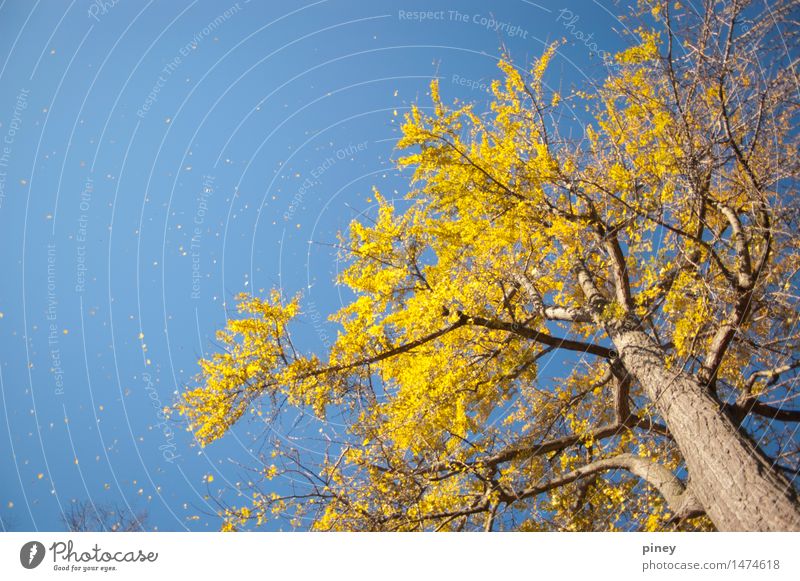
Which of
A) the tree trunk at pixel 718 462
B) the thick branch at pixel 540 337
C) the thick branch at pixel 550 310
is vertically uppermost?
the thick branch at pixel 550 310

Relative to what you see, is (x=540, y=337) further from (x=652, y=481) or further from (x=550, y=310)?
(x=652, y=481)

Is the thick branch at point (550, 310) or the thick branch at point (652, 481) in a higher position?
the thick branch at point (550, 310)

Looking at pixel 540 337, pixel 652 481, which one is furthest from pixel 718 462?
pixel 540 337

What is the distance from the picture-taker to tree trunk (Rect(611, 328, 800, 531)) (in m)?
2.66

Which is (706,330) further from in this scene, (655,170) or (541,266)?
(541,266)

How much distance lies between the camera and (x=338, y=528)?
4.13 metres

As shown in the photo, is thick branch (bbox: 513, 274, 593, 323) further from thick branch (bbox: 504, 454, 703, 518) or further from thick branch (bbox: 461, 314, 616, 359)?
thick branch (bbox: 504, 454, 703, 518)

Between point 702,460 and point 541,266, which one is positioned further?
point 541,266

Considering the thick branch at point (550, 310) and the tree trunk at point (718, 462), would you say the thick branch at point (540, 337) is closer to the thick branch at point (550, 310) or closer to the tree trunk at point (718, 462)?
the thick branch at point (550, 310)

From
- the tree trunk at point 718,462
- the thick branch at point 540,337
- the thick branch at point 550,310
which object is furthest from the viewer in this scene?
the thick branch at point 550,310

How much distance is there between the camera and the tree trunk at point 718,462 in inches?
105

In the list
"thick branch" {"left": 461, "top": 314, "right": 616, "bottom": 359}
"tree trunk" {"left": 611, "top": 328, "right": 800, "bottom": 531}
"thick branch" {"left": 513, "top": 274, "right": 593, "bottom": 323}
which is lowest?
"tree trunk" {"left": 611, "top": 328, "right": 800, "bottom": 531}

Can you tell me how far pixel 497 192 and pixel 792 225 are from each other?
2.30m
